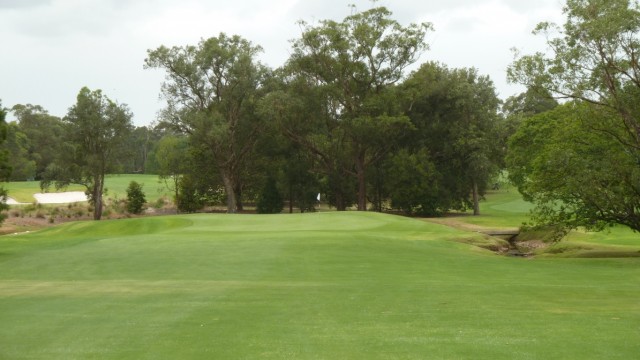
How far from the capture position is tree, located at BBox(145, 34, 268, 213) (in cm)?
5853

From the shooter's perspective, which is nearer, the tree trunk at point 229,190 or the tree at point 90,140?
the tree at point 90,140

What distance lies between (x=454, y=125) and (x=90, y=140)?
37.4 metres

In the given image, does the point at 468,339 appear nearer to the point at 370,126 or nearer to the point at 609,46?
the point at 609,46

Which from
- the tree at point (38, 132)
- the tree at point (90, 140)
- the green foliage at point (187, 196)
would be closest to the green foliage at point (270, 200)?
the green foliage at point (187, 196)

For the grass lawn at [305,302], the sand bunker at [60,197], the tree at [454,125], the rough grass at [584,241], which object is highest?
the tree at [454,125]

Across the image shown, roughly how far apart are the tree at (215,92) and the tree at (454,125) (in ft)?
55.6

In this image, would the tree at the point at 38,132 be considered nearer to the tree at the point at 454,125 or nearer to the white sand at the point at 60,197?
the white sand at the point at 60,197

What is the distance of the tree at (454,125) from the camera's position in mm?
56094

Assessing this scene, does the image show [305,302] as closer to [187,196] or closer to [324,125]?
[324,125]

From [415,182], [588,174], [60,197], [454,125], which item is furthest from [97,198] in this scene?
[588,174]

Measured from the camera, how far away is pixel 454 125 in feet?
188

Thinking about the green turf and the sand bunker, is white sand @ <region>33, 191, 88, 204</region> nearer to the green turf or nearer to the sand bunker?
the sand bunker

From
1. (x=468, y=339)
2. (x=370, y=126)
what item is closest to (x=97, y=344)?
(x=468, y=339)

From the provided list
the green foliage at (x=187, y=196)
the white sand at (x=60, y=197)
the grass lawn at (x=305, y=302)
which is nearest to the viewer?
the grass lawn at (x=305, y=302)
